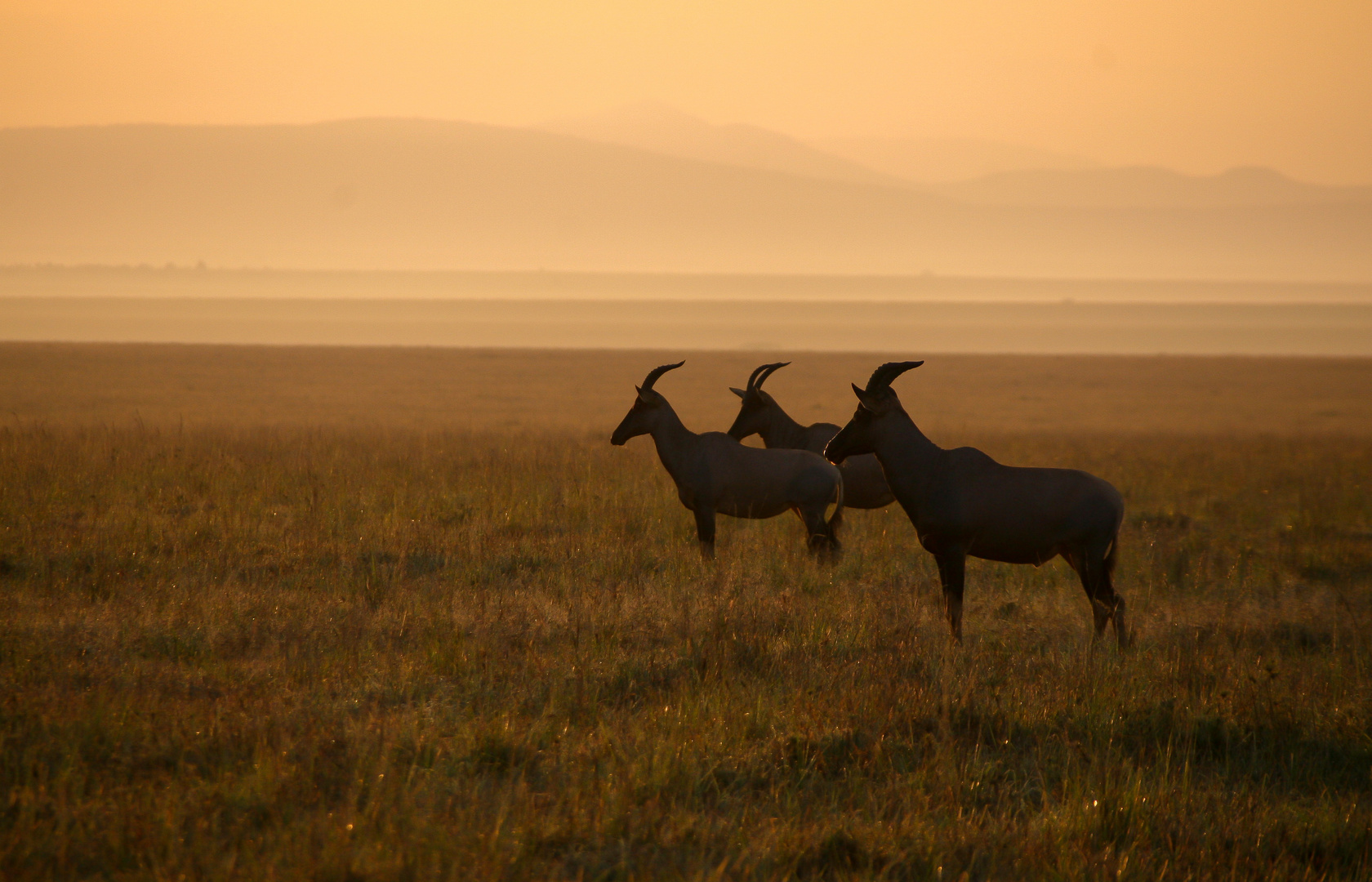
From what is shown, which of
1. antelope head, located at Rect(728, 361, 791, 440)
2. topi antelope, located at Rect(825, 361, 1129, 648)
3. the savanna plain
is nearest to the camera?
the savanna plain

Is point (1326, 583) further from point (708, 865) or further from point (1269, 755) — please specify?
point (708, 865)

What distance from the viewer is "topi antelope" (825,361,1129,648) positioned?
28.0 ft

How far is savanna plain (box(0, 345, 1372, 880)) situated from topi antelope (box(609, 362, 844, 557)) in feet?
1.51

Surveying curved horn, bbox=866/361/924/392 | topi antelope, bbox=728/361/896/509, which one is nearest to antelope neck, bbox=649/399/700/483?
topi antelope, bbox=728/361/896/509

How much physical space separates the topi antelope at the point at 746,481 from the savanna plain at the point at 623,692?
18.1 inches

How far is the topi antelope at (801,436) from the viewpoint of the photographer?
12.9m

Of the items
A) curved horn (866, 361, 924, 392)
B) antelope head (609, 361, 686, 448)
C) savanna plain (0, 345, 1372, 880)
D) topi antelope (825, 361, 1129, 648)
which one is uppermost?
curved horn (866, 361, 924, 392)

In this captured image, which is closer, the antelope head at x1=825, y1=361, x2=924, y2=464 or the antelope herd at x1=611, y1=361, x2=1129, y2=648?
the antelope herd at x1=611, y1=361, x2=1129, y2=648

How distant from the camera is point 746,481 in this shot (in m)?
11.5

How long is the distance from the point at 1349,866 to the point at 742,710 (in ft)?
10.3

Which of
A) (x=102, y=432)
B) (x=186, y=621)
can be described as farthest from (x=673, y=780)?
(x=102, y=432)

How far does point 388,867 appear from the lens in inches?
183

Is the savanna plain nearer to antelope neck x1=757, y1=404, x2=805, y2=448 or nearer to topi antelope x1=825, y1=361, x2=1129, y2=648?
topi antelope x1=825, y1=361, x2=1129, y2=648

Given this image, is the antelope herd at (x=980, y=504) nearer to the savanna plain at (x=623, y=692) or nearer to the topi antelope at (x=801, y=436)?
the savanna plain at (x=623, y=692)
